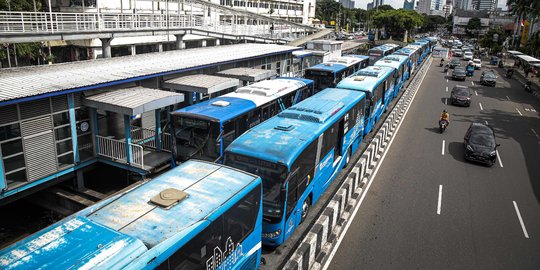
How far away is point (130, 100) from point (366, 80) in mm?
14181

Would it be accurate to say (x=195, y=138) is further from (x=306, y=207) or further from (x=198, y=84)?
(x=198, y=84)

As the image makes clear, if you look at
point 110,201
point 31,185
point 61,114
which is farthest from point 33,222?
point 110,201

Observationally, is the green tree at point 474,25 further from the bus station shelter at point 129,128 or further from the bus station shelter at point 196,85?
the bus station shelter at point 129,128

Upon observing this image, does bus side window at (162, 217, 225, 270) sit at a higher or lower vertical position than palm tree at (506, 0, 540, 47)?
lower

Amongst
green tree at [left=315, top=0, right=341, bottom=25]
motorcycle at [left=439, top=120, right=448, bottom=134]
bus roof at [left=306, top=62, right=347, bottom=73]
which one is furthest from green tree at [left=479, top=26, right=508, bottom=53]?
green tree at [left=315, top=0, right=341, bottom=25]

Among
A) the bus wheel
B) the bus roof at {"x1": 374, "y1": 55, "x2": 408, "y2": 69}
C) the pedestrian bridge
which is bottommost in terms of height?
the bus wheel

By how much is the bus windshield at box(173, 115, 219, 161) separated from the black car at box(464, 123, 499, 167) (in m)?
12.7

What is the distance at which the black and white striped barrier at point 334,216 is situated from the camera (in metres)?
9.50

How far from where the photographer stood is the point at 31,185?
1274 centimetres

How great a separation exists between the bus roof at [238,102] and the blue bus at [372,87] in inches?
142

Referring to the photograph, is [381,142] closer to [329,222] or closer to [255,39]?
[329,222]

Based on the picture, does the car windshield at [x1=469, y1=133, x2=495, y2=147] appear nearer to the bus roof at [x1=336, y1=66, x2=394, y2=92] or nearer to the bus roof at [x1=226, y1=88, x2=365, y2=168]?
the bus roof at [x1=336, y1=66, x2=394, y2=92]

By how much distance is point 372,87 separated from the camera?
2100 centimetres

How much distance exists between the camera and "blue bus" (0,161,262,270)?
223 inches
